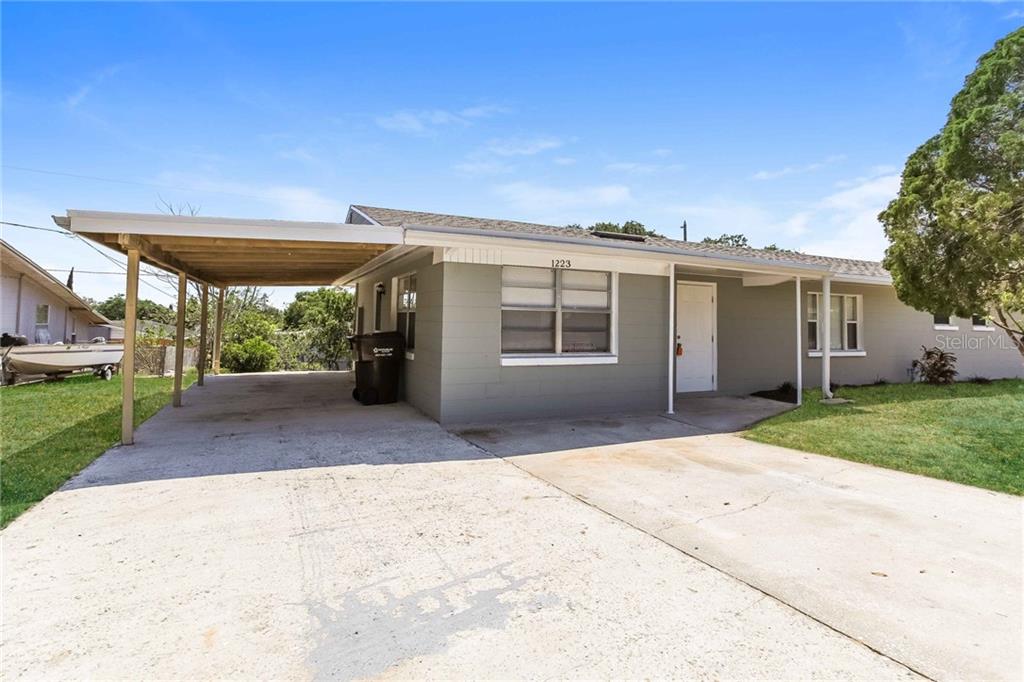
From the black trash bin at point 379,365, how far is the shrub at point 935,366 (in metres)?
12.6

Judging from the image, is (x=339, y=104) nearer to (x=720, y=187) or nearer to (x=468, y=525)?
(x=720, y=187)

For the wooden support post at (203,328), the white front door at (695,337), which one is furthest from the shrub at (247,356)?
the white front door at (695,337)

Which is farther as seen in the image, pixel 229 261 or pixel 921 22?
pixel 229 261

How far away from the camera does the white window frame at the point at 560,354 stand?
7145 millimetres

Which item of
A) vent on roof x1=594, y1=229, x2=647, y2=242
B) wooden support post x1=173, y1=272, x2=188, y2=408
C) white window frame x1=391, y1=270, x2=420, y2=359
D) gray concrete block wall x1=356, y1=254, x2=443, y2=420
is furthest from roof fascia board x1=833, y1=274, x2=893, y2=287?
wooden support post x1=173, y1=272, x2=188, y2=408

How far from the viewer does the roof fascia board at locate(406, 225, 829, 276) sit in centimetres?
622

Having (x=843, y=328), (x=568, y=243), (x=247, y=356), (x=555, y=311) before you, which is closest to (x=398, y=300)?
(x=555, y=311)

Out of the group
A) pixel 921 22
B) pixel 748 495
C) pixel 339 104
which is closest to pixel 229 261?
pixel 339 104

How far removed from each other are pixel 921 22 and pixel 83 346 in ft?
62.2

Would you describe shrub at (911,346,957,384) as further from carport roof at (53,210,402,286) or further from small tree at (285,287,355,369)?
small tree at (285,287,355,369)

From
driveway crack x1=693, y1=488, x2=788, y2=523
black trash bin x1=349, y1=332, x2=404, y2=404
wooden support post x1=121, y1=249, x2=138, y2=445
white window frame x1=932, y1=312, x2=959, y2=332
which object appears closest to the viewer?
driveway crack x1=693, y1=488, x2=788, y2=523

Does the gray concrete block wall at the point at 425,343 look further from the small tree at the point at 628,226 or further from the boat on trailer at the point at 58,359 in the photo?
the small tree at the point at 628,226

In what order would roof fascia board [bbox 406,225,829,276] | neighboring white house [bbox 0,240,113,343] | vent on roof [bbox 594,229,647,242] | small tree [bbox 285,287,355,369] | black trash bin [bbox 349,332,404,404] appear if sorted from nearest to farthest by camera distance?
1. roof fascia board [bbox 406,225,829,276]
2. black trash bin [bbox 349,332,404,404]
3. vent on roof [bbox 594,229,647,242]
4. neighboring white house [bbox 0,240,113,343]
5. small tree [bbox 285,287,355,369]

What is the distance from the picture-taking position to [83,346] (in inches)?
502
